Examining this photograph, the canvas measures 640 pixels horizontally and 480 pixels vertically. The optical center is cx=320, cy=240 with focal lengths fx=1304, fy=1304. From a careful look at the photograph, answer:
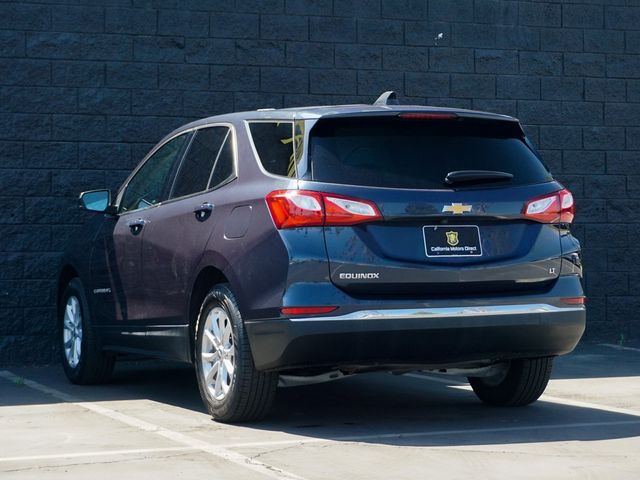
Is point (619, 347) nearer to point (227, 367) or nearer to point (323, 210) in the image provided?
point (227, 367)

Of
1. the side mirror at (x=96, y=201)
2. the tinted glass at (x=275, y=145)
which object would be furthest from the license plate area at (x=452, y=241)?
the side mirror at (x=96, y=201)

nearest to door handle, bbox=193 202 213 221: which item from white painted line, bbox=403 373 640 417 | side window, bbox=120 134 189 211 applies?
side window, bbox=120 134 189 211

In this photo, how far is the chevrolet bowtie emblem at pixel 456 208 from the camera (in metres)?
6.93

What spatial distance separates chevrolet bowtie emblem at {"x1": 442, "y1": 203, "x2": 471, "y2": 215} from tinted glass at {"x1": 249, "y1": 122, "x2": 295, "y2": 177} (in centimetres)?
84

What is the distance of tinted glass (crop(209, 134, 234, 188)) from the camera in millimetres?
7656

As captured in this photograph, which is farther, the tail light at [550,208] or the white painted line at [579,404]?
the white painted line at [579,404]

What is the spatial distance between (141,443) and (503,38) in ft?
23.2

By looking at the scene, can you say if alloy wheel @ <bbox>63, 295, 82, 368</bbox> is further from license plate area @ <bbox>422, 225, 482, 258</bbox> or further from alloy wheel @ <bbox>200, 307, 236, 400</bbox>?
license plate area @ <bbox>422, 225, 482, 258</bbox>

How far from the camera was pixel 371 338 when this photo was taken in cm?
677

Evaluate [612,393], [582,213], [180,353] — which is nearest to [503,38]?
[582,213]

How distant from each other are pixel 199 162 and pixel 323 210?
1.66m

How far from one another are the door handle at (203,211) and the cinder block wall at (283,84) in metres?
3.74

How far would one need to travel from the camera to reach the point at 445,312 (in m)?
6.88

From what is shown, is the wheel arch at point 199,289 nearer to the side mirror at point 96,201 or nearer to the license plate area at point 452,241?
the license plate area at point 452,241
